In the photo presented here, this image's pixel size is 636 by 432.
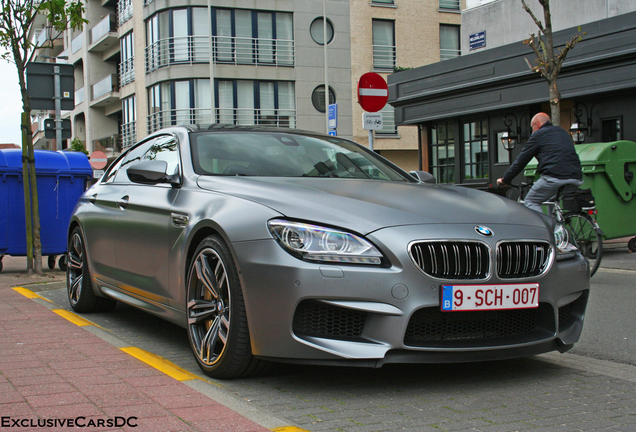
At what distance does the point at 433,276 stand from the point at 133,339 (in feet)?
8.42

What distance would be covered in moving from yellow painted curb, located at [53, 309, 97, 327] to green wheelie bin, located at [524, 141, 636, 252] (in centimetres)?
728

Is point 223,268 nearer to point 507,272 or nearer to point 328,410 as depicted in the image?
point 328,410

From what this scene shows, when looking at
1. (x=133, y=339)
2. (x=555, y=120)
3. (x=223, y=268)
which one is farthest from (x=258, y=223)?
(x=555, y=120)

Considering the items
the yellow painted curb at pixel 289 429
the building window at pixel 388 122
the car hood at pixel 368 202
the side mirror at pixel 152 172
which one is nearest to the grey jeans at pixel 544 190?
the car hood at pixel 368 202

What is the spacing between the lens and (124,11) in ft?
132

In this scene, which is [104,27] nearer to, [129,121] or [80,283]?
[129,121]

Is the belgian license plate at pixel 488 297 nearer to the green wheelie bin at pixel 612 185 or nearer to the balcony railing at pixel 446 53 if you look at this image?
the green wheelie bin at pixel 612 185

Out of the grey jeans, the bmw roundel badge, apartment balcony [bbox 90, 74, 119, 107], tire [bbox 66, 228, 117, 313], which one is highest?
apartment balcony [bbox 90, 74, 119, 107]

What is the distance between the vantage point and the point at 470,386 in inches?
148

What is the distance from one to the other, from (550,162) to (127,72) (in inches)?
1389

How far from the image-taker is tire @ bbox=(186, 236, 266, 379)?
3.75 m

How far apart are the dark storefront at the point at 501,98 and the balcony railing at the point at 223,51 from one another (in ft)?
39.4

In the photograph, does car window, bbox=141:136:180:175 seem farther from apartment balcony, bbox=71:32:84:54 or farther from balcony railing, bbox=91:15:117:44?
apartment balcony, bbox=71:32:84:54

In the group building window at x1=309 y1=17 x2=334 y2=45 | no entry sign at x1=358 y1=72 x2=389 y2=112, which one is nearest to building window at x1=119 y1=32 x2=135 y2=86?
building window at x1=309 y1=17 x2=334 y2=45
